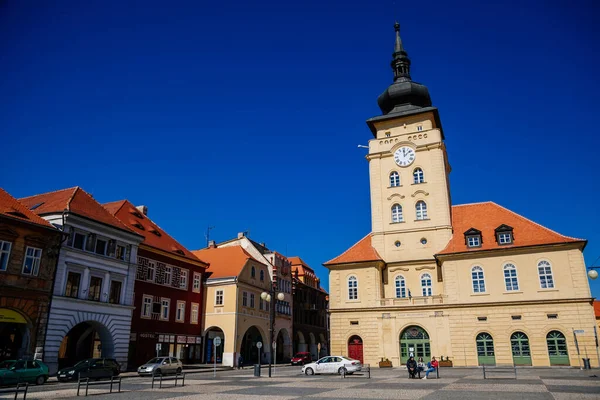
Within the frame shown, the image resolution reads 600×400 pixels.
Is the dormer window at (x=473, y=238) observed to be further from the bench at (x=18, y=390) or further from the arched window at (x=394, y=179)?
the bench at (x=18, y=390)

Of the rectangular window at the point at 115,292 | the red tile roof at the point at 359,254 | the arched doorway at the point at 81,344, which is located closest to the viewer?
the rectangular window at the point at 115,292

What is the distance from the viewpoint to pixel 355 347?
4591 centimetres

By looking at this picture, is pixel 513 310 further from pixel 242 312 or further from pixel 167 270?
pixel 167 270

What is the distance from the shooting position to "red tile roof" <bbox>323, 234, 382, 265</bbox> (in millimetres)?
47156

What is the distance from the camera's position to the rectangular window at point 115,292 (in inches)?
1415

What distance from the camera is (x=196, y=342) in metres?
46.0

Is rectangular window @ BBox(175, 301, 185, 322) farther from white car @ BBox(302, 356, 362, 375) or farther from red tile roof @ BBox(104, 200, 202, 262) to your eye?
white car @ BBox(302, 356, 362, 375)

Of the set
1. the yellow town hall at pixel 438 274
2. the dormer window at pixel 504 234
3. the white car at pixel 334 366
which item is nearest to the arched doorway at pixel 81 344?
the white car at pixel 334 366

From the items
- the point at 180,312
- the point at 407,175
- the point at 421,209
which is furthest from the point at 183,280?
the point at 407,175

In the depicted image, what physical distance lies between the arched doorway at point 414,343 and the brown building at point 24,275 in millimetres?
29821

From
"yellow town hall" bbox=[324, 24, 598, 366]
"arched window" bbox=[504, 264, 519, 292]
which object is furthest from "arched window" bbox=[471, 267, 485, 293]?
"arched window" bbox=[504, 264, 519, 292]

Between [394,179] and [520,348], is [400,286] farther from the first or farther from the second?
[520,348]

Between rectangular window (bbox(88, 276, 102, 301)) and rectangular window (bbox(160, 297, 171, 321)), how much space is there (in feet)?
25.8

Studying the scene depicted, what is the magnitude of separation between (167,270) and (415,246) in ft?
78.2
